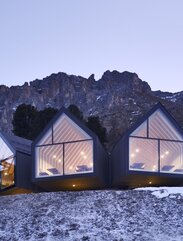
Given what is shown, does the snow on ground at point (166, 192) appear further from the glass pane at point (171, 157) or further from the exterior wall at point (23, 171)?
the exterior wall at point (23, 171)

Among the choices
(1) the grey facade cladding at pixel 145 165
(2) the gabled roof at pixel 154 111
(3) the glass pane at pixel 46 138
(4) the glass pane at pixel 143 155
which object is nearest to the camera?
(1) the grey facade cladding at pixel 145 165

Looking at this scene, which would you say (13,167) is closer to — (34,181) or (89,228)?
(34,181)

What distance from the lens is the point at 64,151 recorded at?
2617 cm

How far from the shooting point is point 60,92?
158 metres

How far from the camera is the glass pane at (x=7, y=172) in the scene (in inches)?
1096

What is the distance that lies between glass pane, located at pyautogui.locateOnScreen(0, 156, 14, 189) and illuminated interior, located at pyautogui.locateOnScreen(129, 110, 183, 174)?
6115mm

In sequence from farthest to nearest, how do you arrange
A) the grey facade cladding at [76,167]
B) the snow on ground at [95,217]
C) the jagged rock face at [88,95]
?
the jagged rock face at [88,95], the grey facade cladding at [76,167], the snow on ground at [95,217]

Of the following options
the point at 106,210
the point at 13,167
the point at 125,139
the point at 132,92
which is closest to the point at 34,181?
the point at 13,167

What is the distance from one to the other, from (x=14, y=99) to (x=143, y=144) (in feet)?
460

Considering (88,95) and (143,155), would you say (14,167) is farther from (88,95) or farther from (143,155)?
(88,95)

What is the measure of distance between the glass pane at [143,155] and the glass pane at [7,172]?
6114mm

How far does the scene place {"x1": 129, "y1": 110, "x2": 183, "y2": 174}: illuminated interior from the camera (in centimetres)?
2552

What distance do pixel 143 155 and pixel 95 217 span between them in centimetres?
783

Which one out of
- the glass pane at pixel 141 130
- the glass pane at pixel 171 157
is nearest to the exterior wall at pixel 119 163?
the glass pane at pixel 141 130
